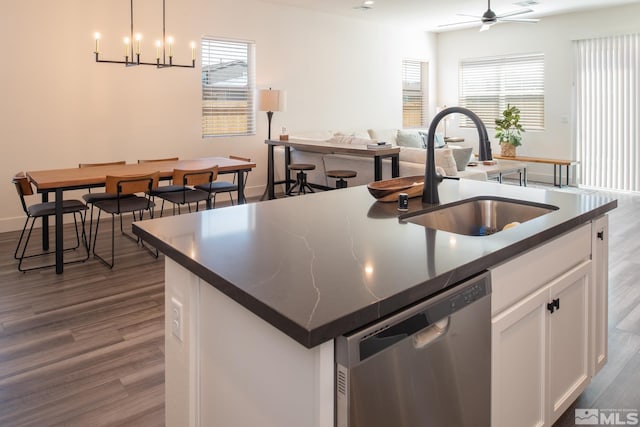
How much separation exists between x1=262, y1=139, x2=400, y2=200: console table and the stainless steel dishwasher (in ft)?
13.6

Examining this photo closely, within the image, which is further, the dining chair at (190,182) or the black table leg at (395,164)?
the black table leg at (395,164)

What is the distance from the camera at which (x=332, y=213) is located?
6.30 ft

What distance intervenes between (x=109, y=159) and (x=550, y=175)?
7050 millimetres

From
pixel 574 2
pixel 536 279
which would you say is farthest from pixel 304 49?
pixel 536 279

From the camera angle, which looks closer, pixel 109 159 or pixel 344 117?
pixel 109 159

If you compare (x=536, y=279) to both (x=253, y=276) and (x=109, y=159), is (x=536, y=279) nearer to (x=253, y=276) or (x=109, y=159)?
(x=253, y=276)

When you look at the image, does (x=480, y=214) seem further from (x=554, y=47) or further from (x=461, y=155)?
(x=554, y=47)

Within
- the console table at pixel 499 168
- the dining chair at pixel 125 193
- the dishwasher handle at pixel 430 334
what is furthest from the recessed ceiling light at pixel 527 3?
the dishwasher handle at pixel 430 334

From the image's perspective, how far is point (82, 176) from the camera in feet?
13.3

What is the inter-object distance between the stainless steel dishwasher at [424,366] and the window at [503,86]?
8.09m

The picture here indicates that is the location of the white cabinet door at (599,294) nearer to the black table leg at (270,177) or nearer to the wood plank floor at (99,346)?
the wood plank floor at (99,346)

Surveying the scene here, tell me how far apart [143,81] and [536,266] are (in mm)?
5543

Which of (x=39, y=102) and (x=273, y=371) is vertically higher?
(x=39, y=102)

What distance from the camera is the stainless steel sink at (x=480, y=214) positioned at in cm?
201
